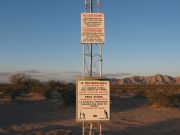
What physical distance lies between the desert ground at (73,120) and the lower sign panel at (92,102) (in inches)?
222

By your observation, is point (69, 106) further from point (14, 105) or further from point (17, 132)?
point (17, 132)

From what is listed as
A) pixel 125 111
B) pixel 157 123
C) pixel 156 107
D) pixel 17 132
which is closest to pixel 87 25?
pixel 17 132

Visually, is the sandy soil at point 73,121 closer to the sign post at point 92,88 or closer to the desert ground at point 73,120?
the desert ground at point 73,120

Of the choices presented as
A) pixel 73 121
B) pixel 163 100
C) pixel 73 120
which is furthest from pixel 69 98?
pixel 73 121

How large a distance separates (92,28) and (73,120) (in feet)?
38.4

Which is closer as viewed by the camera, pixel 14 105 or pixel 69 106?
pixel 69 106

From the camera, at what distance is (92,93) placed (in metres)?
11.4

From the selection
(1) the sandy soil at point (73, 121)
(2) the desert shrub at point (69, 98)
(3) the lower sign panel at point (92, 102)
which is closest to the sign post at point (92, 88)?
(3) the lower sign panel at point (92, 102)

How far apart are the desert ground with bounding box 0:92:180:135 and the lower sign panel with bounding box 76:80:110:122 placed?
5644 millimetres

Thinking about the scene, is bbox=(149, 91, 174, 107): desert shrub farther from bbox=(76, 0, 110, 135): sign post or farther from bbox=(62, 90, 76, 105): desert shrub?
bbox=(76, 0, 110, 135): sign post

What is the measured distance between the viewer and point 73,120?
73.9 ft

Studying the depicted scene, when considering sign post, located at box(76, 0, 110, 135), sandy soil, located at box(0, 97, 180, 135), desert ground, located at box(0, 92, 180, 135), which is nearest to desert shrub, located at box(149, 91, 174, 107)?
desert ground, located at box(0, 92, 180, 135)

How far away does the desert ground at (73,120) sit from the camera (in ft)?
62.6

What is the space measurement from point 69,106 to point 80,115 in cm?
1795
